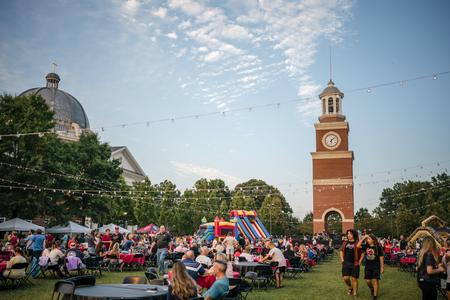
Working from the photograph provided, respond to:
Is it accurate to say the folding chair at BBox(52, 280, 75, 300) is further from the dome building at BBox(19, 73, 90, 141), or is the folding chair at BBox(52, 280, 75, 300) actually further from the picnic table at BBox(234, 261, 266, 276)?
the dome building at BBox(19, 73, 90, 141)

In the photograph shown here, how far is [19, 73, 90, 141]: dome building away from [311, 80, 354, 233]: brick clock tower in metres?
40.0

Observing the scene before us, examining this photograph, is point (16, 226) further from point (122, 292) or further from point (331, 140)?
point (331, 140)

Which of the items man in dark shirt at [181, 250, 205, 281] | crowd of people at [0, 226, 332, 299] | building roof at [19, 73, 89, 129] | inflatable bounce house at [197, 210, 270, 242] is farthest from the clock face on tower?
building roof at [19, 73, 89, 129]

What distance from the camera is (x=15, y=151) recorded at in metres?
26.6

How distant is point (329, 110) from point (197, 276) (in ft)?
120

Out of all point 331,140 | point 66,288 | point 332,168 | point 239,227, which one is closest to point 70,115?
point 331,140

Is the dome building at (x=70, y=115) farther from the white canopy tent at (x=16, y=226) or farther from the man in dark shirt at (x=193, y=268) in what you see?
the man in dark shirt at (x=193, y=268)

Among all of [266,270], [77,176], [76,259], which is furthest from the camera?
[77,176]

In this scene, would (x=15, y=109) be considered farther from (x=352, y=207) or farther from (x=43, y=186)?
(x=352, y=207)

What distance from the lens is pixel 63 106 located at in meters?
65.2

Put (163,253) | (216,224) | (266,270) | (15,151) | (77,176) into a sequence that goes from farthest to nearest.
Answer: (77,176)
(216,224)
(15,151)
(163,253)
(266,270)

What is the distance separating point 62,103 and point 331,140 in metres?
47.2

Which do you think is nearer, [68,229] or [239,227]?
[68,229]

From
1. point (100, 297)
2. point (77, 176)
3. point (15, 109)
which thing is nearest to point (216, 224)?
point (77, 176)
